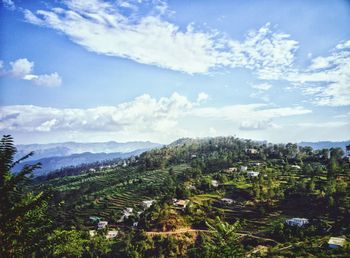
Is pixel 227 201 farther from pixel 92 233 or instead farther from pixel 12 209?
pixel 12 209

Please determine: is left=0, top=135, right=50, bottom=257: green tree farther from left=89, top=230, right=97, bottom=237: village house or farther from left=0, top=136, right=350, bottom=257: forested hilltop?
left=89, top=230, right=97, bottom=237: village house

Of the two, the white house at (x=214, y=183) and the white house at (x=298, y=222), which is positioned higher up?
the white house at (x=214, y=183)

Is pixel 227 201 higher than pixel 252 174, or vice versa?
pixel 252 174

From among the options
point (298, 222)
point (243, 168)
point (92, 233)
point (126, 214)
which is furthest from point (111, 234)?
point (243, 168)

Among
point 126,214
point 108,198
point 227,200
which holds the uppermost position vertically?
point 227,200

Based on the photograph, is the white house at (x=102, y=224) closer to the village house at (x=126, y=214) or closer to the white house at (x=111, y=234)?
the village house at (x=126, y=214)

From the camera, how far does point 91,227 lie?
49.5 metres

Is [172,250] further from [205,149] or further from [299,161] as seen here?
[205,149]

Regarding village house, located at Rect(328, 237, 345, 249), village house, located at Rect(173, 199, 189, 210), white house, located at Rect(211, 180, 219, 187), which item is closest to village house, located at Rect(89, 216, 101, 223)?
village house, located at Rect(173, 199, 189, 210)

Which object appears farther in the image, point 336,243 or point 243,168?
point 243,168

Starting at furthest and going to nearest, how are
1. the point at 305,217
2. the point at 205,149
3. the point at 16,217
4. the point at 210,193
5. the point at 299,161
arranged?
the point at 205,149 → the point at 299,161 → the point at 210,193 → the point at 305,217 → the point at 16,217

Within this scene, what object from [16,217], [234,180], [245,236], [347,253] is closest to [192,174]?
[234,180]

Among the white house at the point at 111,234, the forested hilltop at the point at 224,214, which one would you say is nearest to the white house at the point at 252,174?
the forested hilltop at the point at 224,214

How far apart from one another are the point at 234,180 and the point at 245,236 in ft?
71.5
